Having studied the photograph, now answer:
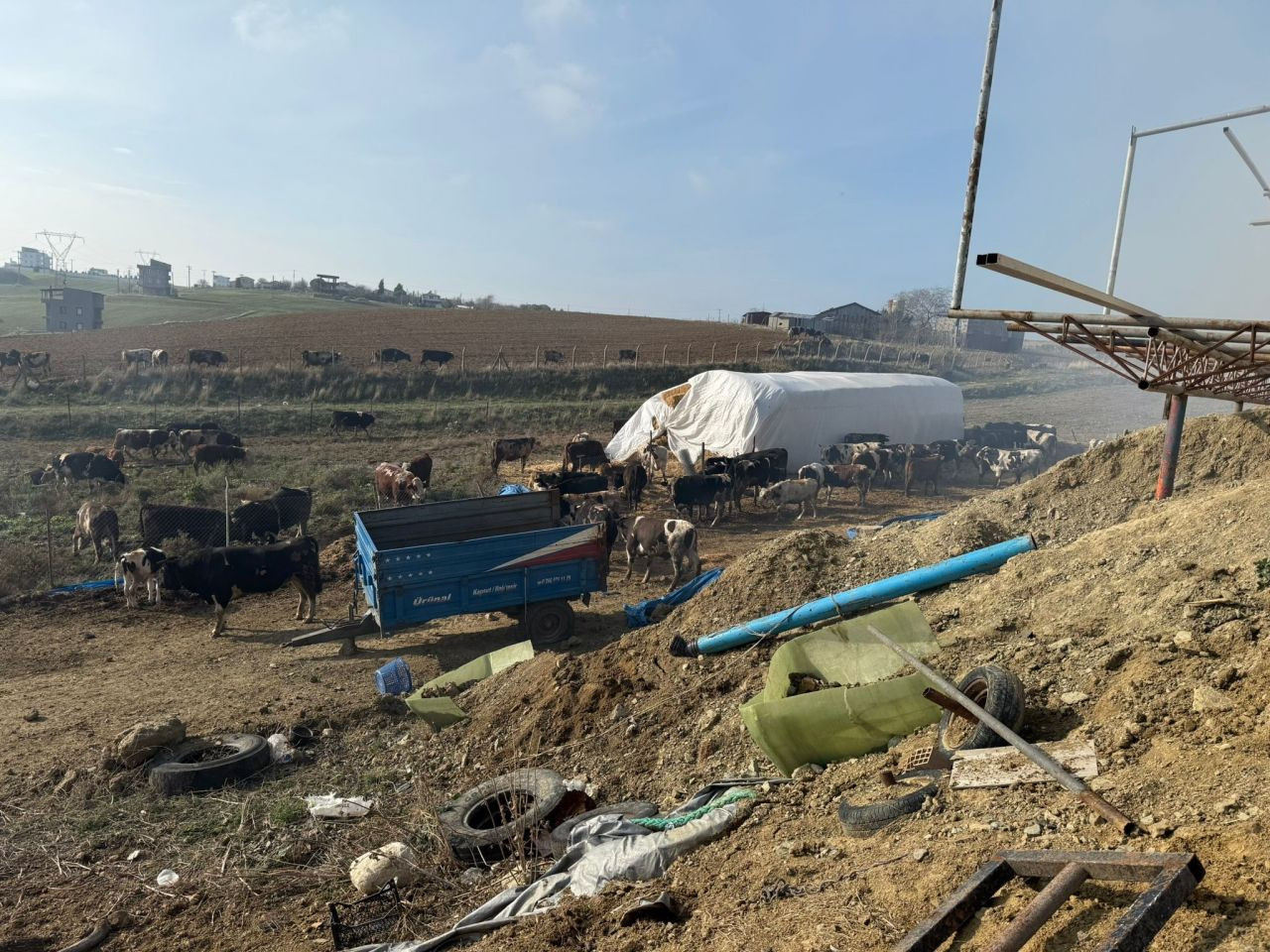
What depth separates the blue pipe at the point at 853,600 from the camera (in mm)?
7949

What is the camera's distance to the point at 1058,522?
1082 cm

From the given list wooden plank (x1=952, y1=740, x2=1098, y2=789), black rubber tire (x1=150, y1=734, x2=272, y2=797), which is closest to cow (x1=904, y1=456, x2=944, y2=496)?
black rubber tire (x1=150, y1=734, x2=272, y2=797)

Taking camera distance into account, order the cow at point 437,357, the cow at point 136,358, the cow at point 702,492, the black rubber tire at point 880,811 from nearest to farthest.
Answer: the black rubber tire at point 880,811, the cow at point 702,492, the cow at point 136,358, the cow at point 437,357

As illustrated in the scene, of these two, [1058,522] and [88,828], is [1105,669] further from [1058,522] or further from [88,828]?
[88,828]

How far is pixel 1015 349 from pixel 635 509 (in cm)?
6756

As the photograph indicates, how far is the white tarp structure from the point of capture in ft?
82.8

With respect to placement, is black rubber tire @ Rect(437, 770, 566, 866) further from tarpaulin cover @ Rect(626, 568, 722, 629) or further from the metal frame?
tarpaulin cover @ Rect(626, 568, 722, 629)

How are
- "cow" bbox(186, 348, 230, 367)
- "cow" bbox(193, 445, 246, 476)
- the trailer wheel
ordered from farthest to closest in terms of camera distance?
1. "cow" bbox(186, 348, 230, 367)
2. "cow" bbox(193, 445, 246, 476)
3. the trailer wheel

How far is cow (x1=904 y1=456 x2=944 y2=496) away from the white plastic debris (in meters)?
19.2

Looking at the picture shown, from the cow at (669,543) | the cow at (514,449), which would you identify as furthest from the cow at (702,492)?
the cow at (514,449)

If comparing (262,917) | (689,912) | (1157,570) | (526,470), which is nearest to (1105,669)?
(1157,570)

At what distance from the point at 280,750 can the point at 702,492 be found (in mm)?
12536

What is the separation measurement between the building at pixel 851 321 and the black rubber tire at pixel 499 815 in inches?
2642

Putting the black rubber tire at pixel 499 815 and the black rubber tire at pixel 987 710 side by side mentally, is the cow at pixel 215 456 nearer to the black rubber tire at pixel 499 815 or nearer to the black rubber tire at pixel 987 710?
the black rubber tire at pixel 499 815
